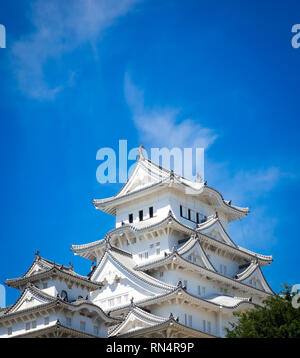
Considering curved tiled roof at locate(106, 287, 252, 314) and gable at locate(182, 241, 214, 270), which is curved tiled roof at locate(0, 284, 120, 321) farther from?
gable at locate(182, 241, 214, 270)

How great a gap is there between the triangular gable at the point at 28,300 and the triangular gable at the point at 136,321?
8093 mm

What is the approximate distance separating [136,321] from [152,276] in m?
8.04

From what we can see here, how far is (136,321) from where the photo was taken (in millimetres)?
61344

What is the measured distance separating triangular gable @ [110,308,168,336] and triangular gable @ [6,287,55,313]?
319 inches

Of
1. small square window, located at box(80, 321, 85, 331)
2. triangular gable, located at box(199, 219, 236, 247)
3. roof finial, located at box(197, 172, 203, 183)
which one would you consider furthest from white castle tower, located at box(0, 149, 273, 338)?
roof finial, located at box(197, 172, 203, 183)

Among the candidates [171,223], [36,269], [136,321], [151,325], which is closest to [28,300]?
[36,269]

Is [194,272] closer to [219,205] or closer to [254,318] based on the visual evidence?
[219,205]

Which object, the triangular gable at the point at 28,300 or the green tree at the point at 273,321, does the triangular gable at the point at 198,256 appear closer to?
the triangular gable at the point at 28,300

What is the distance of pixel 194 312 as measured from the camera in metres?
65.3

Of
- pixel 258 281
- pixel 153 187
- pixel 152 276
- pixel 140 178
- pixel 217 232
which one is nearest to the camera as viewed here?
pixel 152 276

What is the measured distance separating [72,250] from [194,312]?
17.1m

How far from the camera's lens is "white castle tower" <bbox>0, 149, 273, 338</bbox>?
58.0m

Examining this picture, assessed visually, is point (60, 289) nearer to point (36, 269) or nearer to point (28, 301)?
point (28, 301)
